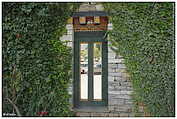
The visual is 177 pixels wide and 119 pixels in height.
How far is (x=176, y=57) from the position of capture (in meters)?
2.63

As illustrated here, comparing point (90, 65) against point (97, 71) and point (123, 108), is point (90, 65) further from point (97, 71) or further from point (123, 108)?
point (123, 108)

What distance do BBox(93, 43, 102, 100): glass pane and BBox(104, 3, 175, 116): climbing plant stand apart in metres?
0.44

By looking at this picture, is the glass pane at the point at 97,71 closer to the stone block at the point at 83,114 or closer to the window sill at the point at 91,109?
the window sill at the point at 91,109

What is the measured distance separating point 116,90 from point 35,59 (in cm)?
111

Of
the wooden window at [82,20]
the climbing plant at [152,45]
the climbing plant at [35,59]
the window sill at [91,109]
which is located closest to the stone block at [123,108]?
the window sill at [91,109]

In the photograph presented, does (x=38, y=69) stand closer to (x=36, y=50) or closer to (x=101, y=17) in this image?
(x=36, y=50)

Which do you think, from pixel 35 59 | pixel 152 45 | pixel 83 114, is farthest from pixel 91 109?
pixel 152 45

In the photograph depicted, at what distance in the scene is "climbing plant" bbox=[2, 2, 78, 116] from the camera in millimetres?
2605

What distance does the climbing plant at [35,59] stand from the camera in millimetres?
2605

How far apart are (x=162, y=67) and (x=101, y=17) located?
3.38 ft

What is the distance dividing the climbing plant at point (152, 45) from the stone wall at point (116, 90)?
0.79 feet

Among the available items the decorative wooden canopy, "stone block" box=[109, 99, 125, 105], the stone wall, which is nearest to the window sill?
the stone wall

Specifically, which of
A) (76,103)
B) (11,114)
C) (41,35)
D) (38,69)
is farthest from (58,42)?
(11,114)

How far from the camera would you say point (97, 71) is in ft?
9.95
